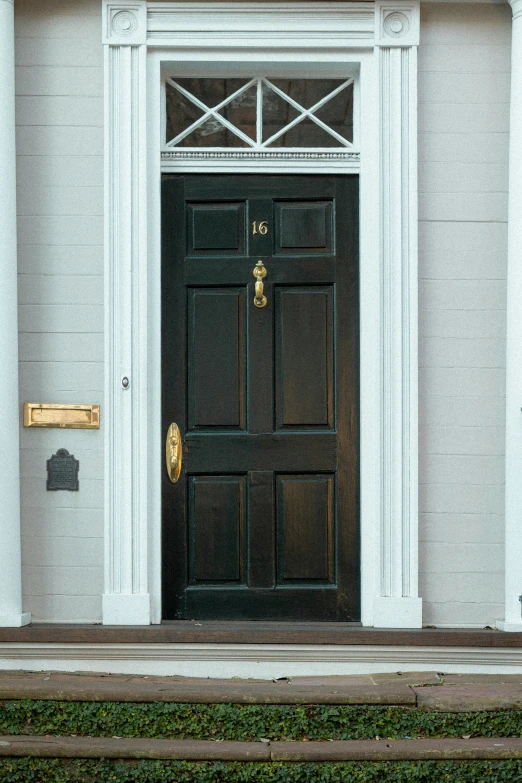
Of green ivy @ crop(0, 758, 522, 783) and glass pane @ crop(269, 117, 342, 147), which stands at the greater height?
glass pane @ crop(269, 117, 342, 147)

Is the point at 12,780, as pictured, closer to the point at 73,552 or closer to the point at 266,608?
the point at 73,552

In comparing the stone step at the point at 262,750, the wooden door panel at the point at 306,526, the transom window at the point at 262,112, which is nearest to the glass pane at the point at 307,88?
the transom window at the point at 262,112

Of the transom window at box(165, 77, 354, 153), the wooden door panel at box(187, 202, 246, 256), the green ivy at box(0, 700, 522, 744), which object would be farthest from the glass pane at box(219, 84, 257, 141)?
the green ivy at box(0, 700, 522, 744)

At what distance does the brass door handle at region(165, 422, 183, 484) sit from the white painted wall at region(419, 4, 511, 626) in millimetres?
1308

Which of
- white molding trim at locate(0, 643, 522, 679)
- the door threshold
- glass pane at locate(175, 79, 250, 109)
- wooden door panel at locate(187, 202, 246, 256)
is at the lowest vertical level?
white molding trim at locate(0, 643, 522, 679)

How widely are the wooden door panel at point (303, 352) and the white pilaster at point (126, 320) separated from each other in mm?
748

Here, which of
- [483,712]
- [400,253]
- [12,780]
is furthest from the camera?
[400,253]

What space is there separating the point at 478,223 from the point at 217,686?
2.77 metres

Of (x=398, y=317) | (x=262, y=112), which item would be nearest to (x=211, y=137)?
(x=262, y=112)

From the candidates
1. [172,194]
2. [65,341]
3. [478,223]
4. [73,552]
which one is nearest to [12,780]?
[73,552]

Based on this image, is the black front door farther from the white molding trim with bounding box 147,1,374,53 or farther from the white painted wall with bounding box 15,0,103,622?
the white molding trim with bounding box 147,1,374,53

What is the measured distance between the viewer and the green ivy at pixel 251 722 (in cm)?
422

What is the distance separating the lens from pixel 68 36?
4816 mm

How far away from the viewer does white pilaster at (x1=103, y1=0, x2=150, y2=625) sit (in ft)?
15.5
